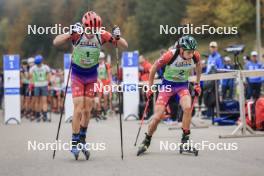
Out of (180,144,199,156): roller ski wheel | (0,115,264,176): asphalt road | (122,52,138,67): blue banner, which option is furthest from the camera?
(122,52,138,67): blue banner

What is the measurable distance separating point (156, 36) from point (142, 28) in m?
2.42

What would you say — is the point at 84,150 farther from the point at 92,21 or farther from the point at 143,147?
the point at 92,21

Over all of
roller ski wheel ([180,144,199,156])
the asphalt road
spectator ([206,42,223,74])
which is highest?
spectator ([206,42,223,74])

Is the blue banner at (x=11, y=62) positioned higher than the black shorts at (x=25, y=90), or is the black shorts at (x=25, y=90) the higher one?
the blue banner at (x=11, y=62)

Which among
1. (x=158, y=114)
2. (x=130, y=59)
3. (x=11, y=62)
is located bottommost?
(x=158, y=114)

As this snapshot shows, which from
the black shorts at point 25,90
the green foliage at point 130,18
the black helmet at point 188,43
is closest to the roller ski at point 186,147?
the black helmet at point 188,43

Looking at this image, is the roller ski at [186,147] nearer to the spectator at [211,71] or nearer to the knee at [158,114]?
the knee at [158,114]

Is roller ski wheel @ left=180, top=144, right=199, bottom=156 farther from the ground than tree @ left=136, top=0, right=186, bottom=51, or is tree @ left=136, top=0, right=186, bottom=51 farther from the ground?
tree @ left=136, top=0, right=186, bottom=51

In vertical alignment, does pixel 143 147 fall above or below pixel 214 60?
below

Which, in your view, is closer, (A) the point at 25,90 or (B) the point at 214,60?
(B) the point at 214,60

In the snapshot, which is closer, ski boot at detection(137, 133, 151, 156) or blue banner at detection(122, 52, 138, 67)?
ski boot at detection(137, 133, 151, 156)

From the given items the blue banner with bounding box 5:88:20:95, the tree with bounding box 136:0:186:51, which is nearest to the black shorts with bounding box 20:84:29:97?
the blue banner with bounding box 5:88:20:95

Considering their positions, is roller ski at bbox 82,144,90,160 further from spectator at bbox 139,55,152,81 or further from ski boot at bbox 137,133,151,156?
spectator at bbox 139,55,152,81

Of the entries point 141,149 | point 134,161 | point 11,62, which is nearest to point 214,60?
point 11,62
